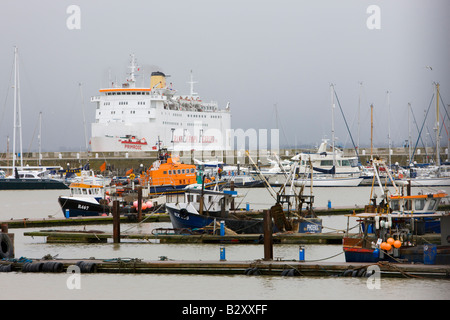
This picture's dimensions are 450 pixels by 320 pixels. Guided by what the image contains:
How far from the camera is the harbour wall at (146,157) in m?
73.0

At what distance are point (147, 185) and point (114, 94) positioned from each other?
38165mm

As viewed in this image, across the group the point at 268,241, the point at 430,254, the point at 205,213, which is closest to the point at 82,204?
the point at 205,213

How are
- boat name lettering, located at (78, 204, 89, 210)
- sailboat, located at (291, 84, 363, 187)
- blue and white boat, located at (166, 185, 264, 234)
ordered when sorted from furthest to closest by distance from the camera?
sailboat, located at (291, 84, 363, 187), boat name lettering, located at (78, 204, 89, 210), blue and white boat, located at (166, 185, 264, 234)

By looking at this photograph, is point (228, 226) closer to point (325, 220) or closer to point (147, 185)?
point (325, 220)

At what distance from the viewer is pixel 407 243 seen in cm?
1766

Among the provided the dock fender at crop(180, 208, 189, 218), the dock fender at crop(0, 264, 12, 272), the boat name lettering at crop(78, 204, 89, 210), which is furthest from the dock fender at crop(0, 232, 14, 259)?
the boat name lettering at crop(78, 204, 89, 210)

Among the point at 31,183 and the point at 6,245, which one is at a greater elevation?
the point at 6,245

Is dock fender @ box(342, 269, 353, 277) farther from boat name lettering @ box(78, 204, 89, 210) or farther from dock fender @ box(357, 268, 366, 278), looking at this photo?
boat name lettering @ box(78, 204, 89, 210)

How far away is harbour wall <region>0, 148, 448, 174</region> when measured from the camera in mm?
73000

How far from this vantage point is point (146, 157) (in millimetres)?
73688

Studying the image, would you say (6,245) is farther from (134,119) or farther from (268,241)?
(134,119)

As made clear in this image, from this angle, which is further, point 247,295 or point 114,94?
point 114,94

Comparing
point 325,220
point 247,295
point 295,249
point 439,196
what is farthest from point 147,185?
point 247,295

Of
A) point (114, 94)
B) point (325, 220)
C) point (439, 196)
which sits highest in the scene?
point (114, 94)
